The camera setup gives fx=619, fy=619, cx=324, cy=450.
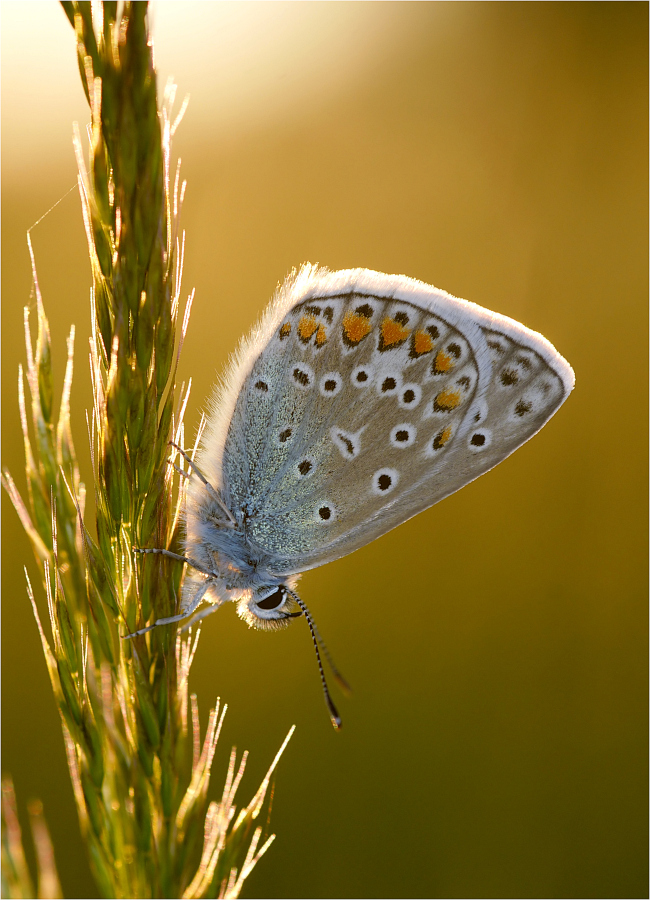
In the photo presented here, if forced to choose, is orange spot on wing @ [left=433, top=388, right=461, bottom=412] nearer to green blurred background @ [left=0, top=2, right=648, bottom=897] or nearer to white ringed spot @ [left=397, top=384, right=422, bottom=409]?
white ringed spot @ [left=397, top=384, right=422, bottom=409]

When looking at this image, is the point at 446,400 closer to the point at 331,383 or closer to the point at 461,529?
the point at 331,383

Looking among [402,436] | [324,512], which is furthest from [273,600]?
[402,436]

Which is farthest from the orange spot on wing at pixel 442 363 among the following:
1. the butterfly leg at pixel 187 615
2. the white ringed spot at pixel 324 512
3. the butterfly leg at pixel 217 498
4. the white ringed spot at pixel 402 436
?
the butterfly leg at pixel 187 615

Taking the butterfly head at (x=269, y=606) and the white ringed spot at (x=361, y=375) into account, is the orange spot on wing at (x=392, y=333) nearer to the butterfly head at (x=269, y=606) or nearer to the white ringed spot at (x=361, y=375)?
the white ringed spot at (x=361, y=375)

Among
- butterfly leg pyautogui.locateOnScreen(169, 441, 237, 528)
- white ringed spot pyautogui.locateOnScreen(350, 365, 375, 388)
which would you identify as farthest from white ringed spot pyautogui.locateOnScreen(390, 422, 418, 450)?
butterfly leg pyautogui.locateOnScreen(169, 441, 237, 528)

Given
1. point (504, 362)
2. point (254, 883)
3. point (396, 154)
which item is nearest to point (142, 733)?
point (504, 362)
